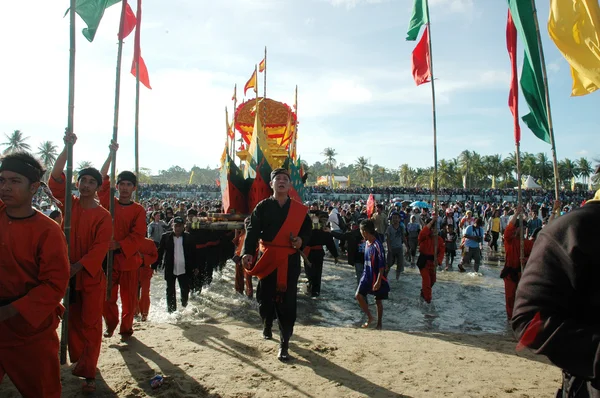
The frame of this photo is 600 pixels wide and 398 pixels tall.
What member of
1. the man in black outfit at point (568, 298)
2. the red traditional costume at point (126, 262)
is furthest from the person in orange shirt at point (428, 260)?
the man in black outfit at point (568, 298)

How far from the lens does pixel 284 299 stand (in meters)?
4.59

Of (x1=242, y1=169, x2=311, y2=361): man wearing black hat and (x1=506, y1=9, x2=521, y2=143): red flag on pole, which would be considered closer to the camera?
(x1=242, y1=169, x2=311, y2=361): man wearing black hat

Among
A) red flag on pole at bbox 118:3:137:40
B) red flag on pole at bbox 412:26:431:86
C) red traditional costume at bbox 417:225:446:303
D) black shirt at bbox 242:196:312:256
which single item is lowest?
red traditional costume at bbox 417:225:446:303

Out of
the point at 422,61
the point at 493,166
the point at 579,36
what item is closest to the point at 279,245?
the point at 579,36

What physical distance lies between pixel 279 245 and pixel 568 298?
328cm

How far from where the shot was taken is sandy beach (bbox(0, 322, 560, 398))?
11.9ft

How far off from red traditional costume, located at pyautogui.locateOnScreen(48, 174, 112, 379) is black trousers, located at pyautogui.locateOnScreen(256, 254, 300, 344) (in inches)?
66.7

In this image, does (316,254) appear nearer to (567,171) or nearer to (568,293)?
(568,293)

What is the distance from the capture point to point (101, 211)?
3.85 meters

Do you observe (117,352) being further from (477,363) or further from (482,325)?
(482,325)

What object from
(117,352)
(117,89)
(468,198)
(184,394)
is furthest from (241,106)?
(468,198)

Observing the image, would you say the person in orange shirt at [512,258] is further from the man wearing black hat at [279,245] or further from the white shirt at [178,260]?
the white shirt at [178,260]

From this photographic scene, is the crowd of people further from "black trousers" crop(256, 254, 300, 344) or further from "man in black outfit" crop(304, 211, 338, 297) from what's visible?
"man in black outfit" crop(304, 211, 338, 297)

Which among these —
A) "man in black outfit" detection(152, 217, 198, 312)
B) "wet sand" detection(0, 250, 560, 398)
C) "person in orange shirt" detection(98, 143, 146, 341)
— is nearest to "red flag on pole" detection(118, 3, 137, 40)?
"person in orange shirt" detection(98, 143, 146, 341)
